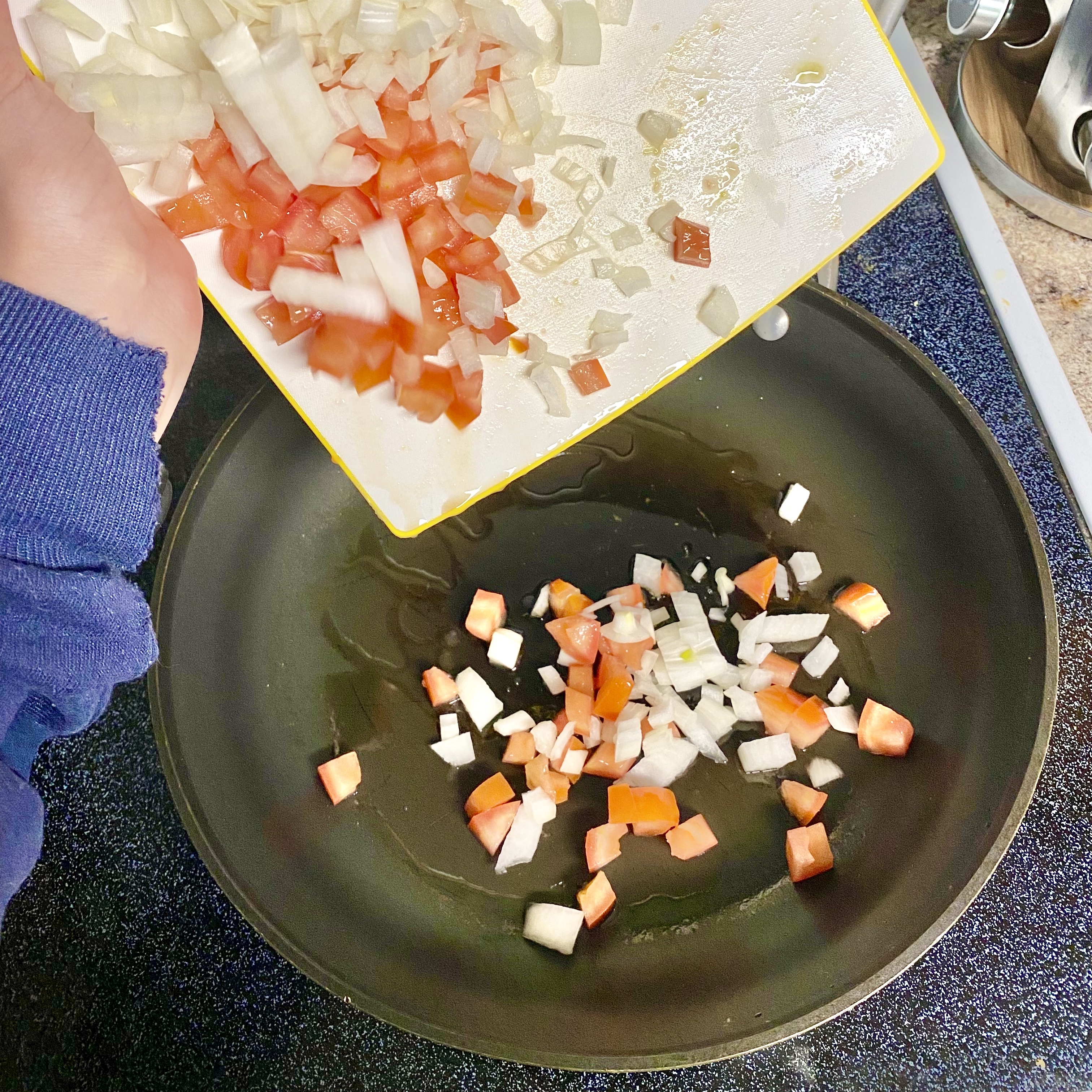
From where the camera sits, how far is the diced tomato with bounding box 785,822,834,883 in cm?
79

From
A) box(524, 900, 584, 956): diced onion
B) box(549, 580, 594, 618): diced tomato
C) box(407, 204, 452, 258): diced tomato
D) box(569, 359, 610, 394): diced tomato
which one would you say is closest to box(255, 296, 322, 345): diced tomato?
box(407, 204, 452, 258): diced tomato

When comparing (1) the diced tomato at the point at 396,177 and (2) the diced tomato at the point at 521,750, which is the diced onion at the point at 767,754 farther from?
(1) the diced tomato at the point at 396,177

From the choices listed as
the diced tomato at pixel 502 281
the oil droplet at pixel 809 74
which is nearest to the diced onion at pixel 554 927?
the diced tomato at pixel 502 281

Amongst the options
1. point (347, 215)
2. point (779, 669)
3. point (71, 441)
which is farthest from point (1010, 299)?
point (71, 441)

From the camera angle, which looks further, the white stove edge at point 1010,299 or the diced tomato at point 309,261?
the white stove edge at point 1010,299

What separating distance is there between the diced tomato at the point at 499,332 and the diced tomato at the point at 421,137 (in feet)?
0.51

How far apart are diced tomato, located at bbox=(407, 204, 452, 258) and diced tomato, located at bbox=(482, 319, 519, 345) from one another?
0.09 metres

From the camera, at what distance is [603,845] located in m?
0.80

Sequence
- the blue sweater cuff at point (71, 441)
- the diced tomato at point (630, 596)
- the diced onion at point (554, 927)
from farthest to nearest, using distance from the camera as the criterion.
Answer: the diced tomato at point (630, 596) → the diced onion at point (554, 927) → the blue sweater cuff at point (71, 441)

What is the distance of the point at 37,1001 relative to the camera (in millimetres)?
773

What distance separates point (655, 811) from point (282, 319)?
55 cm

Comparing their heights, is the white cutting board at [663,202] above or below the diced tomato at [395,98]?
below

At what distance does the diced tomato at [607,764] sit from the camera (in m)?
0.82

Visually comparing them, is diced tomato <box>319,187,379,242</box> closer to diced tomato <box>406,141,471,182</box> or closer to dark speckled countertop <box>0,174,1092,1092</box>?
diced tomato <box>406,141,471,182</box>
